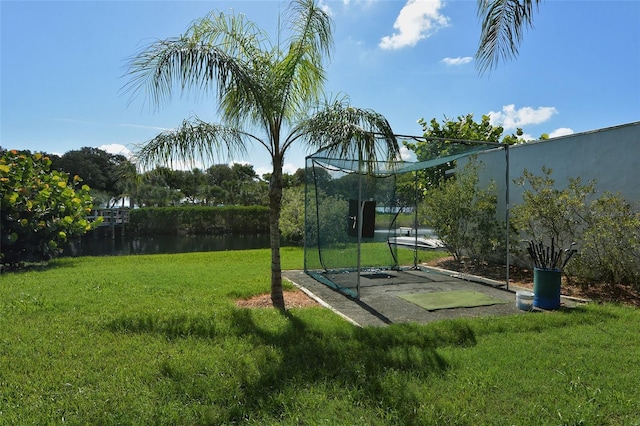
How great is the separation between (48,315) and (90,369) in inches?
81.5

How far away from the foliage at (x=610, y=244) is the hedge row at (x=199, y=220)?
81.4 feet

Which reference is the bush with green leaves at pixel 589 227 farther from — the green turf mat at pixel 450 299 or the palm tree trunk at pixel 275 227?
the palm tree trunk at pixel 275 227

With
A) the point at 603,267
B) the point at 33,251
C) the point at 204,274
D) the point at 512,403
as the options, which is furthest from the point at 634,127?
the point at 33,251

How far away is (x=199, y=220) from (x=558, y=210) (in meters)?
27.1

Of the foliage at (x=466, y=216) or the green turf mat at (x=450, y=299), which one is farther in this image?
the foliage at (x=466, y=216)

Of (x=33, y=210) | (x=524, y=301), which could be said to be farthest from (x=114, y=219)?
(x=524, y=301)

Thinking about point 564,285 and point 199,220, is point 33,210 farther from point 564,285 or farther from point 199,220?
point 199,220

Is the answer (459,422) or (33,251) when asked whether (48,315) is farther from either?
(33,251)

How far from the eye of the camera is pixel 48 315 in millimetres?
4746

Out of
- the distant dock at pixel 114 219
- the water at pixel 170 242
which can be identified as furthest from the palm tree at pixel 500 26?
the distant dock at pixel 114 219

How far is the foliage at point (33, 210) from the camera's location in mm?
9039

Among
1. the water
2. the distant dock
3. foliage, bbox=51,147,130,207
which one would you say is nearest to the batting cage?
the water

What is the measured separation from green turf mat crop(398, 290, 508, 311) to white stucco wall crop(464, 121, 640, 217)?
3105mm

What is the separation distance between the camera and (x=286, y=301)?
19.5 feet
